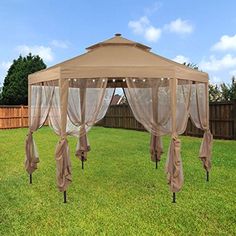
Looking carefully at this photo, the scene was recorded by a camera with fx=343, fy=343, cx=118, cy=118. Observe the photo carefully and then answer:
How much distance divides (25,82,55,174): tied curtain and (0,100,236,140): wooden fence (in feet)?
35.7

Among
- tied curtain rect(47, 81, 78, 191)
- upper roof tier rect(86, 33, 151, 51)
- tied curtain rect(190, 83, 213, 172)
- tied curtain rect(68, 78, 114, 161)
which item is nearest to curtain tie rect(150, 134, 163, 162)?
tied curtain rect(190, 83, 213, 172)

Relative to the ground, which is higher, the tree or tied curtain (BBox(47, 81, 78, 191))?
the tree

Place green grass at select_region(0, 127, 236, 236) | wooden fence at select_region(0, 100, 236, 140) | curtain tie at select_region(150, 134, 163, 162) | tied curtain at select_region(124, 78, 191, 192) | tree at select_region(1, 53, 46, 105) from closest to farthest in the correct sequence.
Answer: green grass at select_region(0, 127, 236, 236) → tied curtain at select_region(124, 78, 191, 192) → curtain tie at select_region(150, 134, 163, 162) → wooden fence at select_region(0, 100, 236, 140) → tree at select_region(1, 53, 46, 105)

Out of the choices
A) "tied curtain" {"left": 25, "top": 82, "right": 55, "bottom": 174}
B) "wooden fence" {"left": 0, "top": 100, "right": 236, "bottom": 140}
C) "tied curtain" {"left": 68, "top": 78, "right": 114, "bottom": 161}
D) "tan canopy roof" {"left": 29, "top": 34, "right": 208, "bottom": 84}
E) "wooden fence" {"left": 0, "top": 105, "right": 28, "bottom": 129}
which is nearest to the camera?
"tan canopy roof" {"left": 29, "top": 34, "right": 208, "bottom": 84}

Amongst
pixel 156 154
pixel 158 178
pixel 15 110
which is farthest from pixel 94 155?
pixel 15 110

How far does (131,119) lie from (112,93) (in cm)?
1543

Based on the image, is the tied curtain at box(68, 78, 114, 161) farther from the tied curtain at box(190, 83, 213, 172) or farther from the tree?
the tree

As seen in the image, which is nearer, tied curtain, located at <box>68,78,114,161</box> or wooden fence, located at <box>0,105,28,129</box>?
tied curtain, located at <box>68,78,114,161</box>

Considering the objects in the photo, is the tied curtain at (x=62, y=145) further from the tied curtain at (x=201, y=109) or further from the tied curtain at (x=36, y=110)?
the tied curtain at (x=201, y=109)

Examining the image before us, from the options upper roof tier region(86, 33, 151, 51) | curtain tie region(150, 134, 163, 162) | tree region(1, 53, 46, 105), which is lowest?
curtain tie region(150, 134, 163, 162)

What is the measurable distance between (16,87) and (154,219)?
89.4 feet

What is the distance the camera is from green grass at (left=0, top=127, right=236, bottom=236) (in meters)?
4.95

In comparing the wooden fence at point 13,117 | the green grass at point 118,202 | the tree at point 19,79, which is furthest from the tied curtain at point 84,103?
the tree at point 19,79

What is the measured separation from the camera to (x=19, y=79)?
100ft
